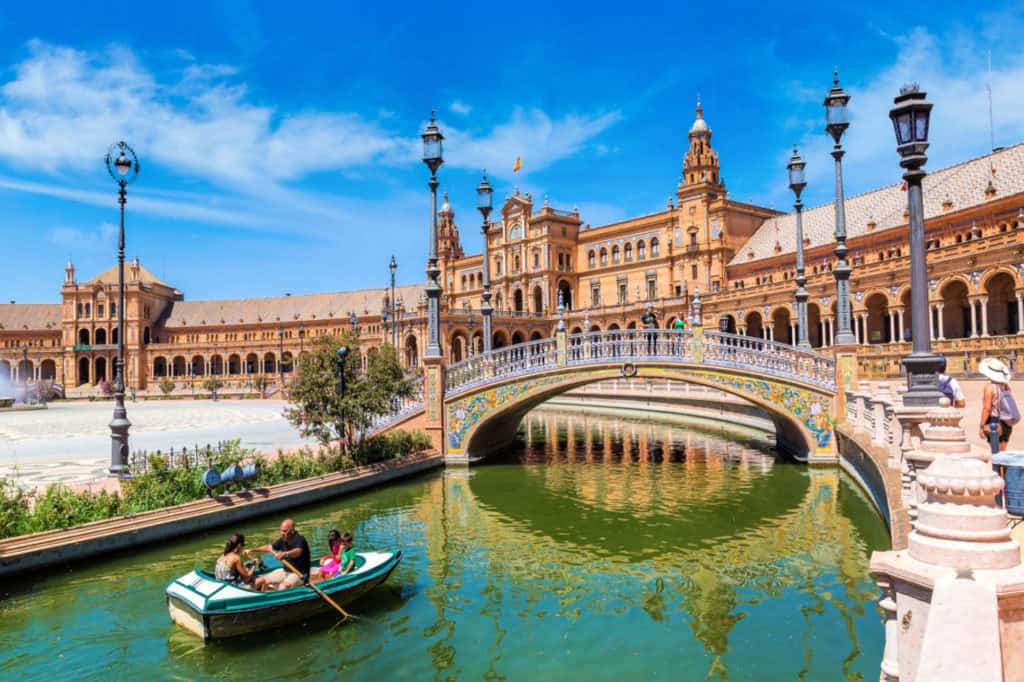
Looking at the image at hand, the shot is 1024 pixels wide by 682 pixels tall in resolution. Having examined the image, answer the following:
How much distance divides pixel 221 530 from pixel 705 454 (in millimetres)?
16542

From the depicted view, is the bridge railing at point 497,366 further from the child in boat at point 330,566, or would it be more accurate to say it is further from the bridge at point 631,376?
the child in boat at point 330,566

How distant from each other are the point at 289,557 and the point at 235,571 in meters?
0.72

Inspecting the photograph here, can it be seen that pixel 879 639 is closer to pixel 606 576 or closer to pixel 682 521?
pixel 606 576

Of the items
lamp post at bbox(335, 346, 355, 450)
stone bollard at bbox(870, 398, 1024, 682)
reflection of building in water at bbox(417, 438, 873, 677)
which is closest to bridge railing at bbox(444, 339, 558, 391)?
reflection of building in water at bbox(417, 438, 873, 677)

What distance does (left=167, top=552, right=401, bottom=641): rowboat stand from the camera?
8.98 meters

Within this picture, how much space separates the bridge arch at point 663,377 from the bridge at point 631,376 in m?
0.03

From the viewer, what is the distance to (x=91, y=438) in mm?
27047

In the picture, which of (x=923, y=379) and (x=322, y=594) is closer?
(x=322, y=594)

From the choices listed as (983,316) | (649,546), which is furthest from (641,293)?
(649,546)

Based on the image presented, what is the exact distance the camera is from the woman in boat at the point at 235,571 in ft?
31.3

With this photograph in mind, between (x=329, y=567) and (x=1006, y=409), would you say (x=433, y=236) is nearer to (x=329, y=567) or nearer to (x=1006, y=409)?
(x=329, y=567)

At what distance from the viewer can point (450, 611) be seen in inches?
404

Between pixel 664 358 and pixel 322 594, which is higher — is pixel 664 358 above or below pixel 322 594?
above

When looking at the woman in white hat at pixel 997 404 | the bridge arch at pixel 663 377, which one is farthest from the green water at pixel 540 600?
the bridge arch at pixel 663 377
